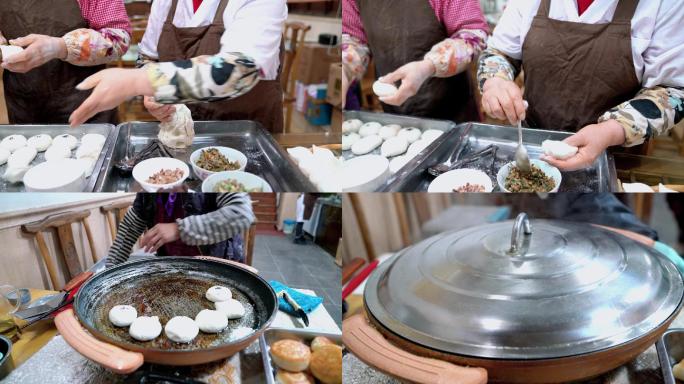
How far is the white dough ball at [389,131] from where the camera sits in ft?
3.58

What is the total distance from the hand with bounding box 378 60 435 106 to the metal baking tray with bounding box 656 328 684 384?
0.65 meters

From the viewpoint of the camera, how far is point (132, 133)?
0.96 meters

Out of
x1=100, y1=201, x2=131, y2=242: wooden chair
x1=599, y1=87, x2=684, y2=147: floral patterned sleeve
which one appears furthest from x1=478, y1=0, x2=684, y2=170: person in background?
x1=100, y1=201, x2=131, y2=242: wooden chair

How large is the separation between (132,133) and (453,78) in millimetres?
670

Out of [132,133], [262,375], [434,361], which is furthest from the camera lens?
[262,375]

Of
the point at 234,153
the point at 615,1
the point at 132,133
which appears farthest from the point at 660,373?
the point at 132,133

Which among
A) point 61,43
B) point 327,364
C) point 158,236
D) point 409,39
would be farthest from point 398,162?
point 61,43

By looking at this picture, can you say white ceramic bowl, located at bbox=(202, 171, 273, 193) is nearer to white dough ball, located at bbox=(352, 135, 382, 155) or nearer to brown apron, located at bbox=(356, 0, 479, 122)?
white dough ball, located at bbox=(352, 135, 382, 155)

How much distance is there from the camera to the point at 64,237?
1.06 m

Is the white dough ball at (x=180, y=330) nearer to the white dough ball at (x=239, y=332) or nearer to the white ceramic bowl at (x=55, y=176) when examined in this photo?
the white dough ball at (x=239, y=332)

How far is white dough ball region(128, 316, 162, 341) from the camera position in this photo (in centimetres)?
113

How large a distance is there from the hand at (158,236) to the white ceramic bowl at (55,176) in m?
0.21

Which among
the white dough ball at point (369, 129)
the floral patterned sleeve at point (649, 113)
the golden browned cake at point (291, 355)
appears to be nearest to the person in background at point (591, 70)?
the floral patterned sleeve at point (649, 113)

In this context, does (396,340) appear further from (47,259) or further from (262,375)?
(47,259)
